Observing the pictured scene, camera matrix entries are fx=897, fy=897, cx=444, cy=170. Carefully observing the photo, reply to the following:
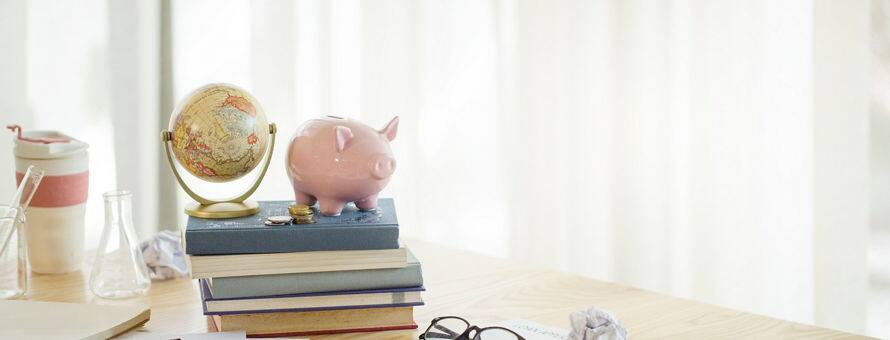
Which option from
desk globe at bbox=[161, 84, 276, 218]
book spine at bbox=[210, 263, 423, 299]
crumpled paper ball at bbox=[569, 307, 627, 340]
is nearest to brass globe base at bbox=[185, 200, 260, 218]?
desk globe at bbox=[161, 84, 276, 218]

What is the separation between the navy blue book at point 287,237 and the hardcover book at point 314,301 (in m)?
0.05

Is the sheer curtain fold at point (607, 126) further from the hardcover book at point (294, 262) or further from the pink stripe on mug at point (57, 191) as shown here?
the hardcover book at point (294, 262)

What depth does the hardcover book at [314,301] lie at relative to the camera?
3.23 feet

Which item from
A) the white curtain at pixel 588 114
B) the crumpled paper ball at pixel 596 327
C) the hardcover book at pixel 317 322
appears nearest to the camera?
the crumpled paper ball at pixel 596 327

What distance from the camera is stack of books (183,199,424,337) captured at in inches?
38.6

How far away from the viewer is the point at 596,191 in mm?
2512

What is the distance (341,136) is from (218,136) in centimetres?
15

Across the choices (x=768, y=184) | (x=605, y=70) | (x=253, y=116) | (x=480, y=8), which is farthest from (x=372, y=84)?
(x=253, y=116)

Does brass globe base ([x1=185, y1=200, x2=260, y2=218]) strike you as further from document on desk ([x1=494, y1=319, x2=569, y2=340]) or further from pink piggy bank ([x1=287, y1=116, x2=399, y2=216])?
document on desk ([x1=494, y1=319, x2=569, y2=340])

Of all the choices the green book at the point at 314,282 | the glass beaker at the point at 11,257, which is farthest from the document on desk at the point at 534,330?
the glass beaker at the point at 11,257

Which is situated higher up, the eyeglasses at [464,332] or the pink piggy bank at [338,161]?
the pink piggy bank at [338,161]

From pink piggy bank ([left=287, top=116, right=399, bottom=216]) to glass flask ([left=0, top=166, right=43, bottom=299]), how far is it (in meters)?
0.39

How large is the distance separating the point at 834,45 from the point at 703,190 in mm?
491

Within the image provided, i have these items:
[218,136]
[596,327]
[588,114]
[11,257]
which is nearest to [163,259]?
[11,257]
